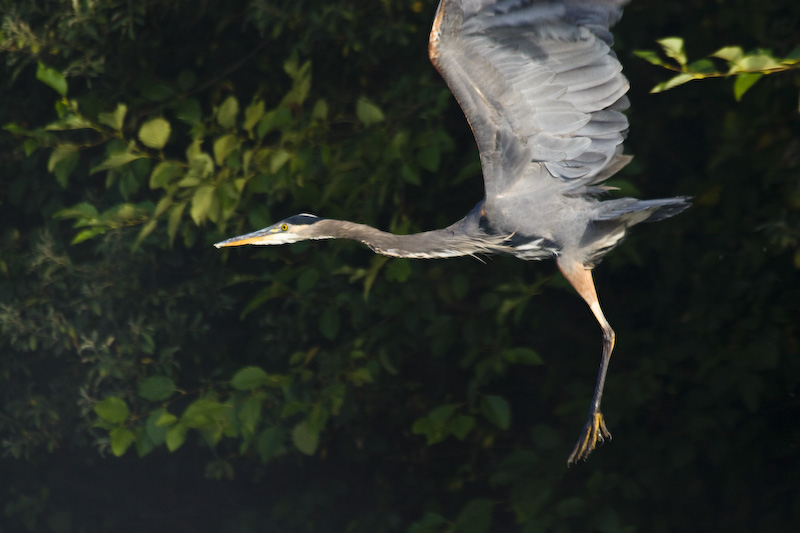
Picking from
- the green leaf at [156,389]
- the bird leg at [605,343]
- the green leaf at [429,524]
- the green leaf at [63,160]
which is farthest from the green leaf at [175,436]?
the bird leg at [605,343]

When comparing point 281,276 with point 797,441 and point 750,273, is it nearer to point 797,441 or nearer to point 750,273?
point 750,273

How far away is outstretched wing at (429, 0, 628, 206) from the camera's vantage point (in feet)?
5.82

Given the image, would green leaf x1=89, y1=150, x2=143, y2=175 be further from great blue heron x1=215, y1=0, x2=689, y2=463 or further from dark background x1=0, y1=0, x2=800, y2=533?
great blue heron x1=215, y1=0, x2=689, y2=463

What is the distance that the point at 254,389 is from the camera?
2748 millimetres

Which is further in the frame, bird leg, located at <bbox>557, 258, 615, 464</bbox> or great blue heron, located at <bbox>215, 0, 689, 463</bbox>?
bird leg, located at <bbox>557, 258, 615, 464</bbox>

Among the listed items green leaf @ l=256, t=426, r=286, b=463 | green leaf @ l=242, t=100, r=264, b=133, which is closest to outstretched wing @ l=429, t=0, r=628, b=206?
green leaf @ l=242, t=100, r=264, b=133

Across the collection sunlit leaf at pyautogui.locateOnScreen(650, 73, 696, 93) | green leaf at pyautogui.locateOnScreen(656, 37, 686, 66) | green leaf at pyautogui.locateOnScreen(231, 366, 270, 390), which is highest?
green leaf at pyautogui.locateOnScreen(656, 37, 686, 66)

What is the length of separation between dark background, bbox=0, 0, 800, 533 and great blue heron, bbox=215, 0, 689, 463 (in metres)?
0.25

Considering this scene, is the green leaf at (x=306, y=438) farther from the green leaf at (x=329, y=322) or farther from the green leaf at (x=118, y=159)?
the green leaf at (x=118, y=159)

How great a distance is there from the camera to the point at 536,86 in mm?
1902

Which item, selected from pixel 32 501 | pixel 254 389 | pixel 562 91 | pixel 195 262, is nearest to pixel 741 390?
pixel 562 91

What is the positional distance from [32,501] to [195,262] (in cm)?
161

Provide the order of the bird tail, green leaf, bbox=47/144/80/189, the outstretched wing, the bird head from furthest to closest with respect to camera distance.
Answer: green leaf, bbox=47/144/80/189
the bird head
the bird tail
the outstretched wing

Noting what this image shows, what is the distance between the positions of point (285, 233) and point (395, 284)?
1.70 ft
